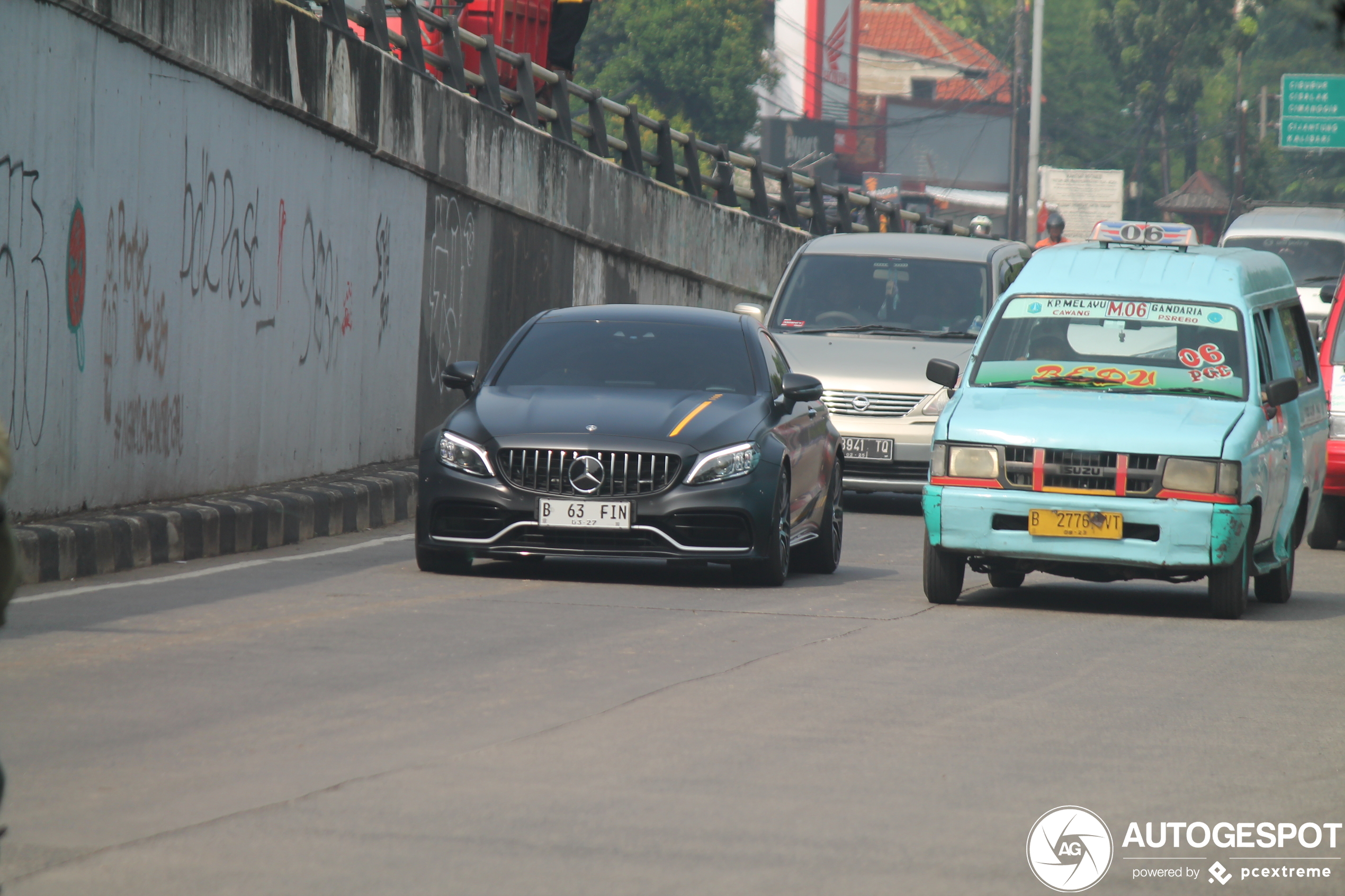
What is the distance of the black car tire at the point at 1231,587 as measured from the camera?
10.6 meters

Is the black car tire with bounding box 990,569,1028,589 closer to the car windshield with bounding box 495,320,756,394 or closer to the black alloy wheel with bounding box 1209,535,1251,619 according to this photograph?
the black alloy wheel with bounding box 1209,535,1251,619

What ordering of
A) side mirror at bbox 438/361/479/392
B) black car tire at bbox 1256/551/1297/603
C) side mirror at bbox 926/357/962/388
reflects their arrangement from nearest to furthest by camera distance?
1. black car tire at bbox 1256/551/1297/603
2. side mirror at bbox 926/357/962/388
3. side mirror at bbox 438/361/479/392

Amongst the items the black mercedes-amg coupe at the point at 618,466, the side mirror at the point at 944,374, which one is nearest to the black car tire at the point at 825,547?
the black mercedes-amg coupe at the point at 618,466

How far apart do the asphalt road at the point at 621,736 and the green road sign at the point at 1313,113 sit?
48297 millimetres

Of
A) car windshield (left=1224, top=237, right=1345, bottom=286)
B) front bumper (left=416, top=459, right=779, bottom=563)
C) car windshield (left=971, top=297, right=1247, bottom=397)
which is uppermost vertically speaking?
car windshield (left=1224, top=237, right=1345, bottom=286)

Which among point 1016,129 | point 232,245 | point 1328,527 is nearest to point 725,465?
point 232,245

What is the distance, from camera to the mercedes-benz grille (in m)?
11.1

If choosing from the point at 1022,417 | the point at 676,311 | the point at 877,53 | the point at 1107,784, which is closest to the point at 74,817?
the point at 1107,784

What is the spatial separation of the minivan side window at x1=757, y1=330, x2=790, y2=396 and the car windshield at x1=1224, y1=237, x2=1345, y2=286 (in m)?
20.3

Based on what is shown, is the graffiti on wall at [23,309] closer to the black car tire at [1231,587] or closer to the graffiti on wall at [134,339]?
the graffiti on wall at [134,339]

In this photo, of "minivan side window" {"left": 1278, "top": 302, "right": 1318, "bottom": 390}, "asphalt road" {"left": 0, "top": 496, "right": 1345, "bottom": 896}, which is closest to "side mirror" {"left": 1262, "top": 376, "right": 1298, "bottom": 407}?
"asphalt road" {"left": 0, "top": 496, "right": 1345, "bottom": 896}

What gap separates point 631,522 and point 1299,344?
4.81m

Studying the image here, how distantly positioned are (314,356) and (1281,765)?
34.4 feet

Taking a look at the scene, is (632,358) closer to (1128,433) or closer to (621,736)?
(1128,433)
